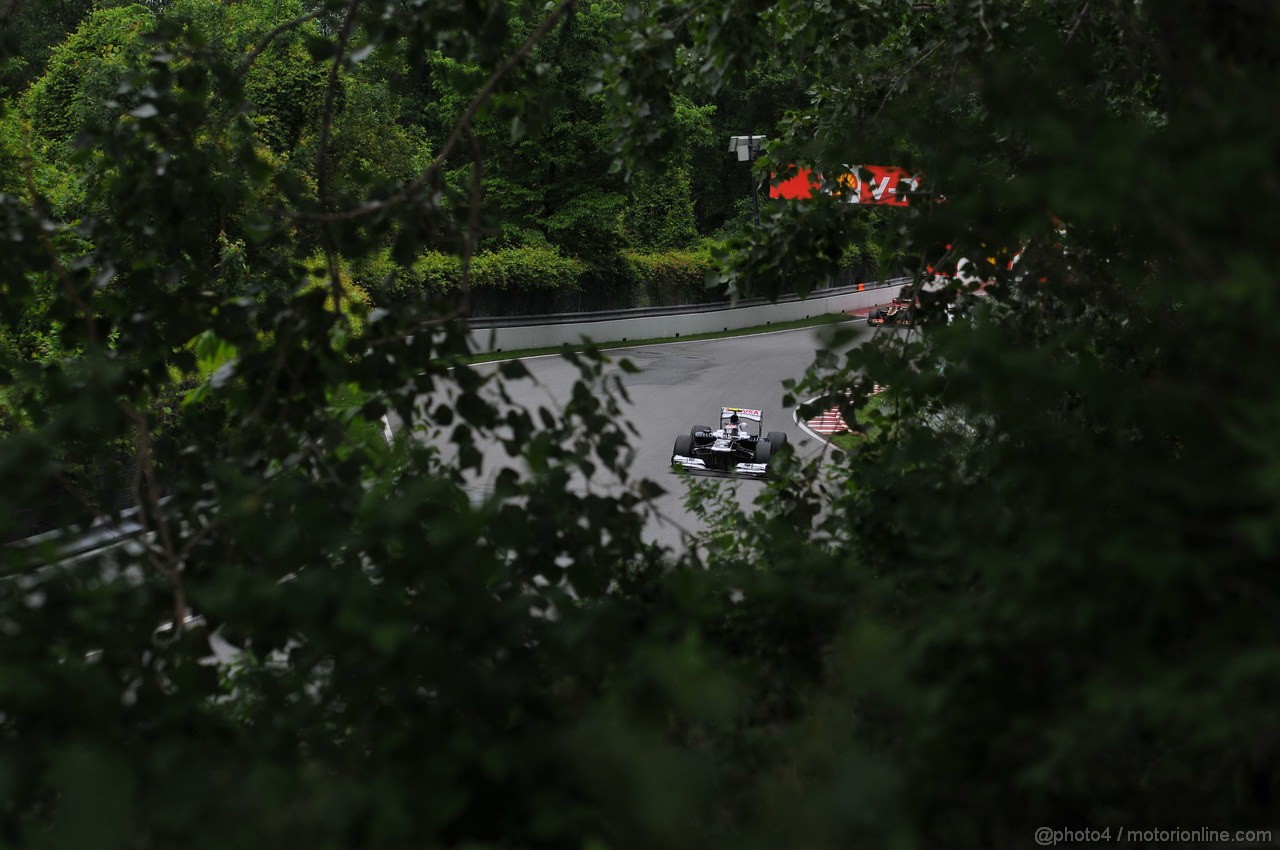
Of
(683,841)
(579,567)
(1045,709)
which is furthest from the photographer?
(579,567)

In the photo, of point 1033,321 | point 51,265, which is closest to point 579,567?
point 51,265

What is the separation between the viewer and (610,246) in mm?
35781

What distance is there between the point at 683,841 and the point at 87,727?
1.06m

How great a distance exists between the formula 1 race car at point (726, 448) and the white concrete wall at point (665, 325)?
11.3 metres

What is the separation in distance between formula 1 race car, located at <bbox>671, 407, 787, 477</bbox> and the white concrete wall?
11.3 metres

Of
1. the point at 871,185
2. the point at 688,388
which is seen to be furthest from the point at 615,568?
the point at 688,388

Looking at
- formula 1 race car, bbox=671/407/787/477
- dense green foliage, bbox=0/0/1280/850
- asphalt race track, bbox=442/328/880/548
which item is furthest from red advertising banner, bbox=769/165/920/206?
formula 1 race car, bbox=671/407/787/477

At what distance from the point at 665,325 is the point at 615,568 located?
33.6 metres

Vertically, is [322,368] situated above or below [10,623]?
above

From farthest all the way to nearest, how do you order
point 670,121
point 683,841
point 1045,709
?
point 670,121, point 1045,709, point 683,841

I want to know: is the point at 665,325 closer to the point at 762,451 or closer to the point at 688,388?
the point at 688,388

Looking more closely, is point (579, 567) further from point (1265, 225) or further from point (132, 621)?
point (1265, 225)

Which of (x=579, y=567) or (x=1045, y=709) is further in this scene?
(x=579, y=567)

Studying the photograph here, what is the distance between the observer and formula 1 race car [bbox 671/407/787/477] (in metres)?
16.8
